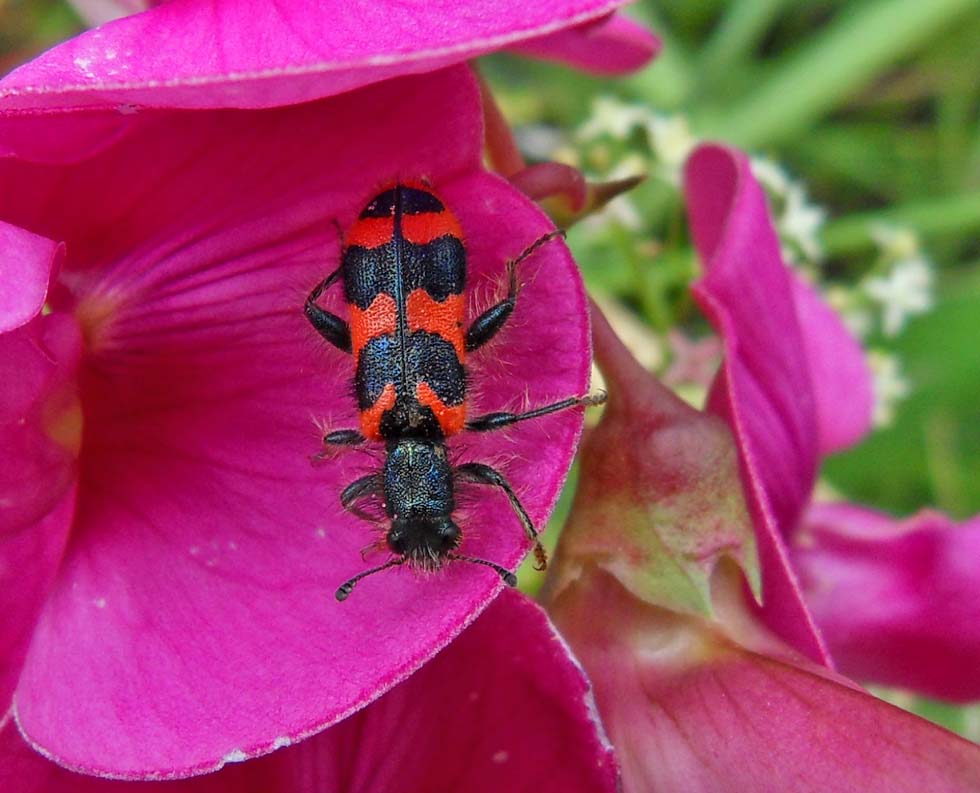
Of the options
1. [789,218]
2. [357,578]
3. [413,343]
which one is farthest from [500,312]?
[789,218]

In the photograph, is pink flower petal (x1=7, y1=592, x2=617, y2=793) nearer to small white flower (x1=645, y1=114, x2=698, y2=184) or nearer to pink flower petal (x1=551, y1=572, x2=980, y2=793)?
pink flower petal (x1=551, y1=572, x2=980, y2=793)

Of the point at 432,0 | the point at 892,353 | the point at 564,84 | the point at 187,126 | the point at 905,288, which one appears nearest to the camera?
the point at 432,0

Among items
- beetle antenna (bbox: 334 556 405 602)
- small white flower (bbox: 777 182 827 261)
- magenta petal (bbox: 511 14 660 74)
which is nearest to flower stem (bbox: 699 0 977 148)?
small white flower (bbox: 777 182 827 261)

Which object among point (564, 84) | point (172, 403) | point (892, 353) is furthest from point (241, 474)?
point (564, 84)

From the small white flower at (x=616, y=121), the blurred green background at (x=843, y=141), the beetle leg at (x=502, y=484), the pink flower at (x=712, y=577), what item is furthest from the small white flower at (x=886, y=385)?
the beetle leg at (x=502, y=484)

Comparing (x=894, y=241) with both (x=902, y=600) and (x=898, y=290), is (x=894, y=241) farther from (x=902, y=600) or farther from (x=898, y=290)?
(x=902, y=600)

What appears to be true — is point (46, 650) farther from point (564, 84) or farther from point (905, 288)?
point (564, 84)

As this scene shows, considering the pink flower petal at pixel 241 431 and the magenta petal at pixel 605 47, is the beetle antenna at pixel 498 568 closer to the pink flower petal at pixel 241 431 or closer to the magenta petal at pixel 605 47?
the pink flower petal at pixel 241 431
